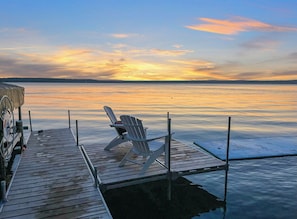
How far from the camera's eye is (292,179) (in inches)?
303

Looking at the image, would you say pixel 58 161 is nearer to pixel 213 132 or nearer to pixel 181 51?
pixel 213 132

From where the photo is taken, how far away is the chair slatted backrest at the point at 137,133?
5828 millimetres

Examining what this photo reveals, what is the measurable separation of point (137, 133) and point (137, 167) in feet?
2.72

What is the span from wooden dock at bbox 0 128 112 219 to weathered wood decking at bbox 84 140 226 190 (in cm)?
35

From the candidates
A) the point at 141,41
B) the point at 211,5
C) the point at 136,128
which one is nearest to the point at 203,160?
the point at 136,128

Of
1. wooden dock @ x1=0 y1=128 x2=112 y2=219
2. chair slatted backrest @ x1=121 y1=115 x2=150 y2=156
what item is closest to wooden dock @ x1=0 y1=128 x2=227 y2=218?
wooden dock @ x1=0 y1=128 x2=112 y2=219

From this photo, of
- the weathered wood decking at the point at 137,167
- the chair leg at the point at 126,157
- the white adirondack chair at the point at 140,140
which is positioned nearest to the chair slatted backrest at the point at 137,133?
the white adirondack chair at the point at 140,140

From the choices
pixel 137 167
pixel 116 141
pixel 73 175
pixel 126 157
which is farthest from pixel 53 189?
pixel 116 141

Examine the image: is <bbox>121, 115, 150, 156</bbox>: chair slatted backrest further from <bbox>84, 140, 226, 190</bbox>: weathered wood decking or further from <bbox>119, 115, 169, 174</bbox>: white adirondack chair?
<bbox>84, 140, 226, 190</bbox>: weathered wood decking

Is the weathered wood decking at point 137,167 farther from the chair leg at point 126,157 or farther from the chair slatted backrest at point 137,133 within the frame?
the chair slatted backrest at point 137,133

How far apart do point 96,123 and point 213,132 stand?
880 cm

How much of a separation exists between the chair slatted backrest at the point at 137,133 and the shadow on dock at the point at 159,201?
4.26 feet

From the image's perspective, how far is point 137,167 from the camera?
6.07m

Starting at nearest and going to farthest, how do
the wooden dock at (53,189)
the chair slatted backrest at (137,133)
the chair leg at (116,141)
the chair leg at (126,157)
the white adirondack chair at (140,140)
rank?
the wooden dock at (53,189)
the white adirondack chair at (140,140)
the chair slatted backrest at (137,133)
the chair leg at (126,157)
the chair leg at (116,141)
